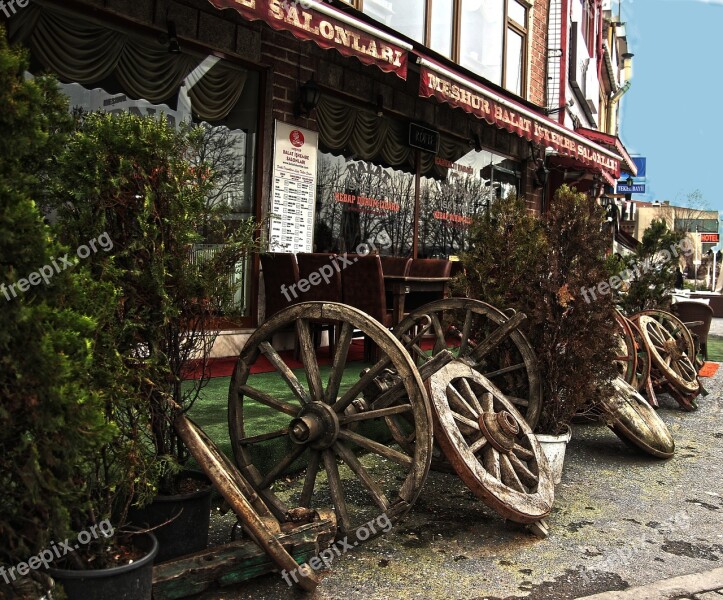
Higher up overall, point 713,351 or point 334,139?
point 334,139

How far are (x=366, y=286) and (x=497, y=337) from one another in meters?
2.26

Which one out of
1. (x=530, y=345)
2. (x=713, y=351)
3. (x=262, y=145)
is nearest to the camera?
(x=530, y=345)

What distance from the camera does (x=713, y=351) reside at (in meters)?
13.3

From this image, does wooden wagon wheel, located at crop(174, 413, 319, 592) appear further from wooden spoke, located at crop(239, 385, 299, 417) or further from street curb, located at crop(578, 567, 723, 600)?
street curb, located at crop(578, 567, 723, 600)

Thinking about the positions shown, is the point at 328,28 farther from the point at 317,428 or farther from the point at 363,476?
the point at 363,476

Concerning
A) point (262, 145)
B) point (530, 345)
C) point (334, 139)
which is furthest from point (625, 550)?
point (334, 139)

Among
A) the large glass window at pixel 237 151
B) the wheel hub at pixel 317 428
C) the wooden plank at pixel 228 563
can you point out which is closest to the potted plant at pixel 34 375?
the wooden plank at pixel 228 563

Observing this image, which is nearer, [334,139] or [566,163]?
[334,139]

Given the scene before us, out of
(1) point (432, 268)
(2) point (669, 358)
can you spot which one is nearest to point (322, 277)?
(1) point (432, 268)

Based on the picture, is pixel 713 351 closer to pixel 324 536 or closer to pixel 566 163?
pixel 566 163

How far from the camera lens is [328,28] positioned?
613 cm

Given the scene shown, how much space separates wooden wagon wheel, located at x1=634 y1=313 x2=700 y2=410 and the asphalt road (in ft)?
6.86

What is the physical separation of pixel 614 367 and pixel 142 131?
3746 millimetres

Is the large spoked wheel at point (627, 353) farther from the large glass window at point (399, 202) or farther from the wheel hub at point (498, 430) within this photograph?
the wheel hub at point (498, 430)
